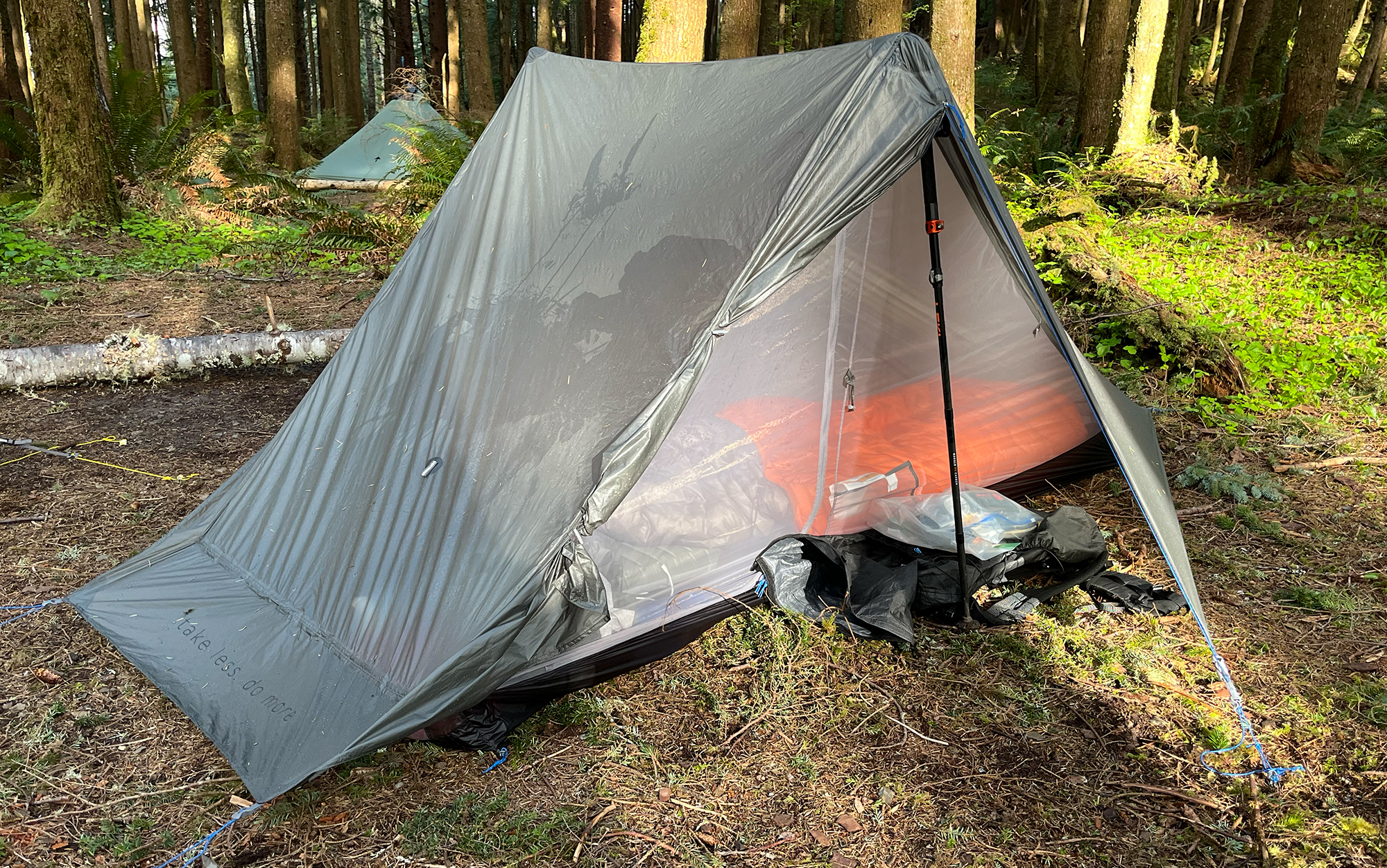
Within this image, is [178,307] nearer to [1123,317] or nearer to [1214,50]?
[1123,317]

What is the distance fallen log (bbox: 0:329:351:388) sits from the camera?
545cm

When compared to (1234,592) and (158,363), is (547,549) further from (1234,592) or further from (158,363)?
(158,363)

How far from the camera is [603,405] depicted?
8.93 feet

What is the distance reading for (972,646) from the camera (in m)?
3.18

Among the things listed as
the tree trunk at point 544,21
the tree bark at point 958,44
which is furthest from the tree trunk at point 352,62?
the tree bark at point 958,44

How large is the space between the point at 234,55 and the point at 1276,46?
14166 mm

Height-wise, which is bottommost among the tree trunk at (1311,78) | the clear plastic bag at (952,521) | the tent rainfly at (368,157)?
the clear plastic bag at (952,521)

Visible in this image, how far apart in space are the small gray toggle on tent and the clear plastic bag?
142mm

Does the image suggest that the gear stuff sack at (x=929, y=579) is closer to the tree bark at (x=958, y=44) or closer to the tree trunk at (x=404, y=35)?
the tree bark at (x=958, y=44)

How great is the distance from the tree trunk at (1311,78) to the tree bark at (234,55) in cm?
1285

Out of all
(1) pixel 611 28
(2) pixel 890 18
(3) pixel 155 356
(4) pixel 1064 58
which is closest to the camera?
(3) pixel 155 356

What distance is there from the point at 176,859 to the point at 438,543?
1042 mm

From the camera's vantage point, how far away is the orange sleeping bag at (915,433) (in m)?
3.46

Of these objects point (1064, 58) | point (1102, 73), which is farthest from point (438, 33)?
point (1102, 73)
